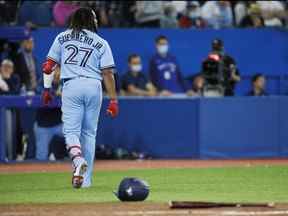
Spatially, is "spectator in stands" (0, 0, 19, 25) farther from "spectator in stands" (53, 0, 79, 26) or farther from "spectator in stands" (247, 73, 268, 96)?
"spectator in stands" (247, 73, 268, 96)

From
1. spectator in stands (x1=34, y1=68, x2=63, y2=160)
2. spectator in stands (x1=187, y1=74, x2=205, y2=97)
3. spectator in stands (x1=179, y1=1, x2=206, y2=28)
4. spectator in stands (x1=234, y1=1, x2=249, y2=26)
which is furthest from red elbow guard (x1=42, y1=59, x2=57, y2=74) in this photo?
spectator in stands (x1=234, y1=1, x2=249, y2=26)

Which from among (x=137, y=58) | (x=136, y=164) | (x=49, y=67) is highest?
(x=49, y=67)

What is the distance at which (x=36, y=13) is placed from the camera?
66.3 feet

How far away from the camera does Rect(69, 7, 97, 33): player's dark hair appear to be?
1117 cm

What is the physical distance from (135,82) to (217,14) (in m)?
3.06

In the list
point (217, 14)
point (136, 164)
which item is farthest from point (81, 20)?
point (217, 14)

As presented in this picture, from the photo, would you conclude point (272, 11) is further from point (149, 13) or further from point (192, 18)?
A: point (149, 13)

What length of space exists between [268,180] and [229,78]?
20.5ft

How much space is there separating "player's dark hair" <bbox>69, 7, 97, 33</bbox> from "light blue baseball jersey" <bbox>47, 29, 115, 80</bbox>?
6 centimetres

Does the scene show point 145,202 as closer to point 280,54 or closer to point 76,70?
point 76,70

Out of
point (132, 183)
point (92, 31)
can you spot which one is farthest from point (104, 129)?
point (132, 183)

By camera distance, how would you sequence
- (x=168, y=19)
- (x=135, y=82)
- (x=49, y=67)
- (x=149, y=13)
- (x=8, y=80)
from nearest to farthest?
(x=49, y=67) < (x=8, y=80) < (x=135, y=82) < (x=149, y=13) < (x=168, y=19)

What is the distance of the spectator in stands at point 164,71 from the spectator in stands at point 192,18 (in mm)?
1354

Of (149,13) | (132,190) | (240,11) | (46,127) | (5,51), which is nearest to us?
(132,190)
